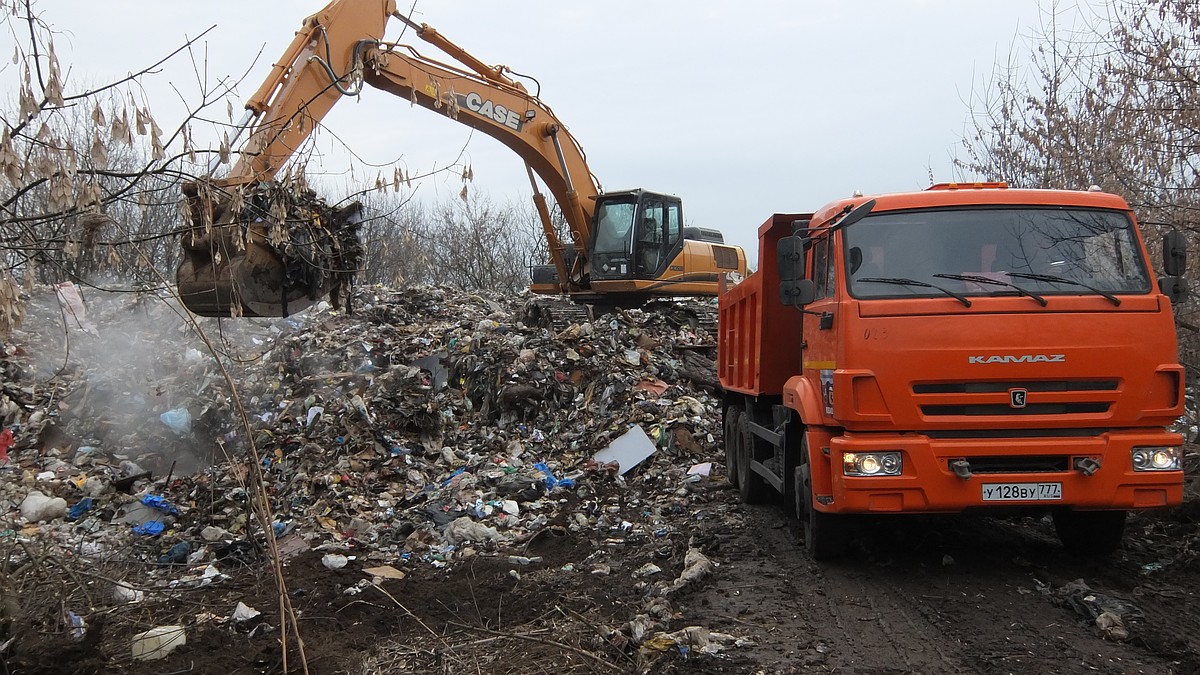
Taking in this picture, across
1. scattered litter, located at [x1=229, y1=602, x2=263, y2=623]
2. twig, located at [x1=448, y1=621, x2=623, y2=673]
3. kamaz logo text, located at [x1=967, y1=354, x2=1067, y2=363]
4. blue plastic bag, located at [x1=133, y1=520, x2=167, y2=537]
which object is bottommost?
blue plastic bag, located at [x1=133, y1=520, x2=167, y2=537]

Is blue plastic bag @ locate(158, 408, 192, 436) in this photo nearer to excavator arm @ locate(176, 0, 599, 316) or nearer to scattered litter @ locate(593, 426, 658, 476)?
excavator arm @ locate(176, 0, 599, 316)

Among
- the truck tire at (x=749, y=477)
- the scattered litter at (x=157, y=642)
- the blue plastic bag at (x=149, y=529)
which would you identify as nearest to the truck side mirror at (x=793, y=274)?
the truck tire at (x=749, y=477)

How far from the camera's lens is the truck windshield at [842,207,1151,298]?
18.0 feet

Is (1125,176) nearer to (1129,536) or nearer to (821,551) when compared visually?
(1129,536)

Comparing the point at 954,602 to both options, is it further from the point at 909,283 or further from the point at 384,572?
the point at 384,572

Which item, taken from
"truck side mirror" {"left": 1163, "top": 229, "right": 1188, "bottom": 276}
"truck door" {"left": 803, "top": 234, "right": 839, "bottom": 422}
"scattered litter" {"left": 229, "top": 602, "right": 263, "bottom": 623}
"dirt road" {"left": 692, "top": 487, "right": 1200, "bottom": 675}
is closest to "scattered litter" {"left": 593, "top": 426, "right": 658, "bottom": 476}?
"dirt road" {"left": 692, "top": 487, "right": 1200, "bottom": 675}

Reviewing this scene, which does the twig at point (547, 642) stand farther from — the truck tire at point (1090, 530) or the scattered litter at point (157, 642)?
the truck tire at point (1090, 530)

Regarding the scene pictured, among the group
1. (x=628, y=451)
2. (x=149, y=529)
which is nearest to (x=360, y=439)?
(x=149, y=529)

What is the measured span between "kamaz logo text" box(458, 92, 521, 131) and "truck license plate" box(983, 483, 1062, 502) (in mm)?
8051

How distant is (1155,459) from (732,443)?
4293 millimetres

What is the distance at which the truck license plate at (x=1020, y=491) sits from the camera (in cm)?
525

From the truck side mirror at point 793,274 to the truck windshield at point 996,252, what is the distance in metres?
0.33

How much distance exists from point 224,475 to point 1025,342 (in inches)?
304

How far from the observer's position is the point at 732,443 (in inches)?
360
